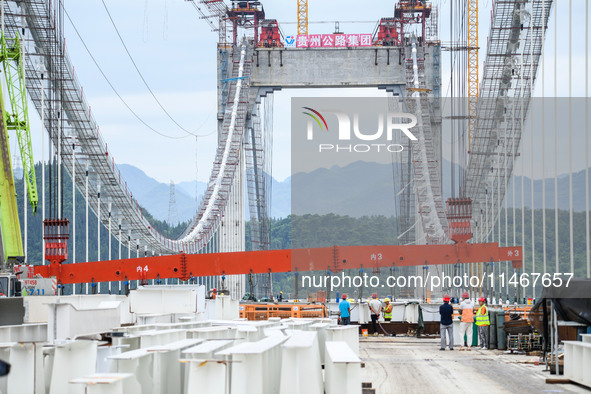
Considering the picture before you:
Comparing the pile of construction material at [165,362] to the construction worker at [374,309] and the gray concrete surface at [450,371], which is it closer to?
the gray concrete surface at [450,371]

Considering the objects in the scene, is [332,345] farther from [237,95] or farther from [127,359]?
[237,95]

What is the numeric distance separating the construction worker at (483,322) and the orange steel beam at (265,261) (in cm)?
902

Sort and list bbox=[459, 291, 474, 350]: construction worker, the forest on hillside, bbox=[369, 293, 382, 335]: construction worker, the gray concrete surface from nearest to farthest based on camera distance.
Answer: the gray concrete surface
bbox=[459, 291, 474, 350]: construction worker
bbox=[369, 293, 382, 335]: construction worker
the forest on hillside

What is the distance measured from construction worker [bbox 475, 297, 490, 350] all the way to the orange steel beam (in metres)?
9.02

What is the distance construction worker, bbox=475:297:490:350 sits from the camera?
27106 mm

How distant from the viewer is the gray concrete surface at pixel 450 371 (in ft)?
55.8

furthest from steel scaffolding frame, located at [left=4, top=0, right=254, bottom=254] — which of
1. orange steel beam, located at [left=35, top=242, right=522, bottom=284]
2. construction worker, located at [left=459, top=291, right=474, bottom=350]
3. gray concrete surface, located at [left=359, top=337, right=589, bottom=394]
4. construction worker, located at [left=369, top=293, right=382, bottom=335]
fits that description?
gray concrete surface, located at [left=359, top=337, right=589, bottom=394]

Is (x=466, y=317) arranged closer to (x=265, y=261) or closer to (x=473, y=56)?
(x=265, y=261)

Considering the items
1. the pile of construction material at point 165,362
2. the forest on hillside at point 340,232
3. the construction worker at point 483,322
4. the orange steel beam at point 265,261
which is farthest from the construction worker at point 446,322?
the forest on hillside at point 340,232

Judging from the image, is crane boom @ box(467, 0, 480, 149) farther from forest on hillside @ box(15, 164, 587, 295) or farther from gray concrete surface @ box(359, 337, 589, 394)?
gray concrete surface @ box(359, 337, 589, 394)

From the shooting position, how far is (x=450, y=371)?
2022 cm

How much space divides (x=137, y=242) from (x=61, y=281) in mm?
43354

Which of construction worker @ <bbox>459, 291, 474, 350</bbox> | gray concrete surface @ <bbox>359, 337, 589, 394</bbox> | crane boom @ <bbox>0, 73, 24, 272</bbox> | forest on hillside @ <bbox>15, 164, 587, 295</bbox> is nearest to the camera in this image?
gray concrete surface @ <bbox>359, 337, 589, 394</bbox>

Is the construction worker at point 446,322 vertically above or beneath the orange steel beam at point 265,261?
beneath
